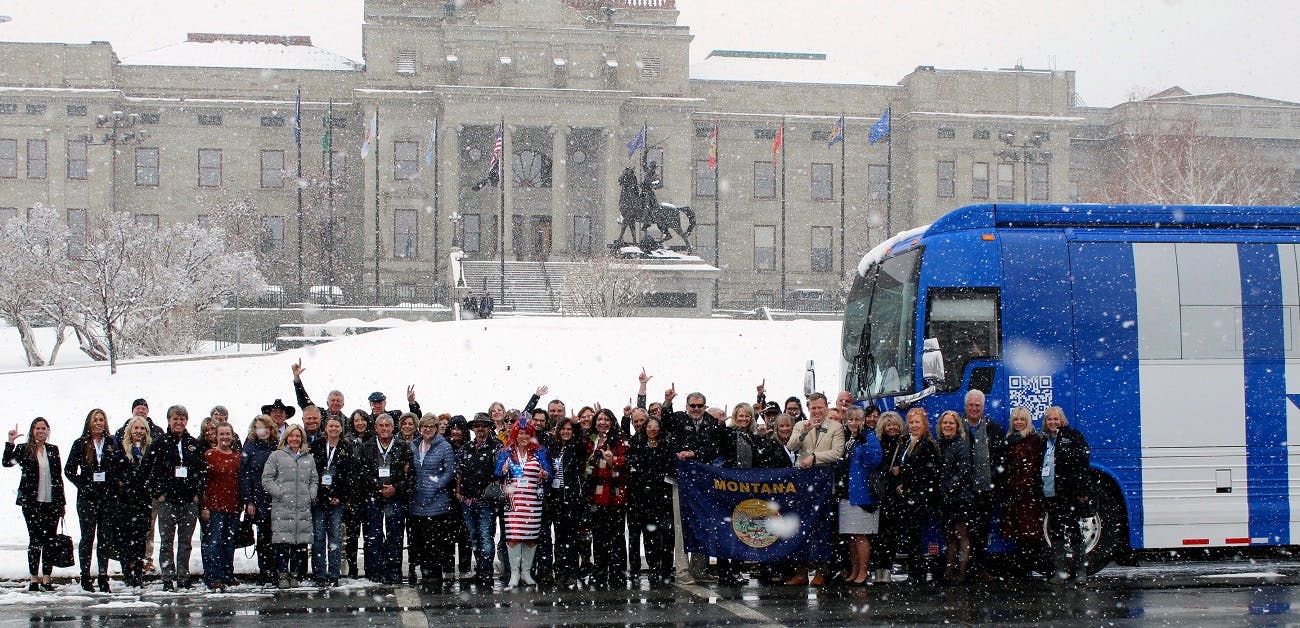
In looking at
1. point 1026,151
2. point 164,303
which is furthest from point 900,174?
point 164,303

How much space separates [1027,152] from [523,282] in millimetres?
29409

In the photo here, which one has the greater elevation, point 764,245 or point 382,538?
point 764,245

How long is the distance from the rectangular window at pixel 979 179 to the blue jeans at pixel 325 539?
62.8m

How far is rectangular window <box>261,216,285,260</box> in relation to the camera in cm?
6750

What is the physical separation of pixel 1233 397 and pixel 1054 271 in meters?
2.06

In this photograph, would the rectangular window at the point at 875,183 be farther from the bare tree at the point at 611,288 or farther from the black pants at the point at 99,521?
the black pants at the point at 99,521

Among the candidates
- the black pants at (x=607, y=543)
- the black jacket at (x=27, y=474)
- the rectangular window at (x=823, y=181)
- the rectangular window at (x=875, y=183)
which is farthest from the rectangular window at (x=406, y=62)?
the black pants at (x=607, y=543)

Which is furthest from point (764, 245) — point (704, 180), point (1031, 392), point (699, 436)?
point (699, 436)

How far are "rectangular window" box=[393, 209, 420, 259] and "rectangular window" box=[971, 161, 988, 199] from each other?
28.7 metres

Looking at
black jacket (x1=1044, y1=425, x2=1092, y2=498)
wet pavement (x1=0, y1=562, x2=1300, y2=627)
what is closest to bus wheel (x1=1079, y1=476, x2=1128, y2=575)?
wet pavement (x1=0, y1=562, x2=1300, y2=627)

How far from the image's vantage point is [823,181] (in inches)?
2842

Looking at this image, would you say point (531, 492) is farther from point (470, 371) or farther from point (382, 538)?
point (470, 371)

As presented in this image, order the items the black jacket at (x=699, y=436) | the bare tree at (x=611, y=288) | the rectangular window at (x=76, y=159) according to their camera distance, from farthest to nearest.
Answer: the rectangular window at (x=76, y=159), the bare tree at (x=611, y=288), the black jacket at (x=699, y=436)

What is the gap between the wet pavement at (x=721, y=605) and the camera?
33.4 ft
